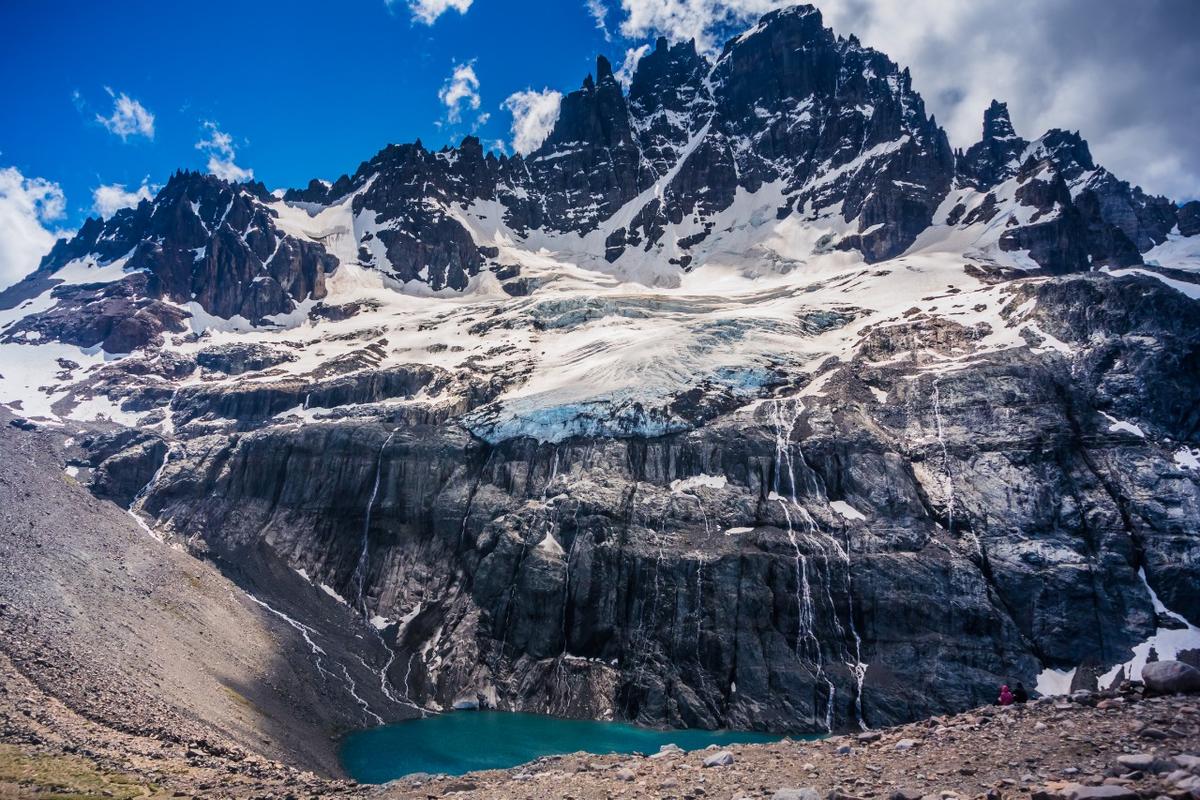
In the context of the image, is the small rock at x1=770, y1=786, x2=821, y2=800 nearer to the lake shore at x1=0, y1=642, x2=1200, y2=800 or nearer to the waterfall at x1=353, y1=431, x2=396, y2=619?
the lake shore at x1=0, y1=642, x2=1200, y2=800

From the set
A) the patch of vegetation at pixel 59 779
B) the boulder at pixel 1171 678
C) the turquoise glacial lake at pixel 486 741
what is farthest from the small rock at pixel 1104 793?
the turquoise glacial lake at pixel 486 741

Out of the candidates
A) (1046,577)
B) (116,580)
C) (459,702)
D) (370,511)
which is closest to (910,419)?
(1046,577)

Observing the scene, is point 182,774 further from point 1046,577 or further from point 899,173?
point 899,173

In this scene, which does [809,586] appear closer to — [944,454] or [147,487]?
[944,454]

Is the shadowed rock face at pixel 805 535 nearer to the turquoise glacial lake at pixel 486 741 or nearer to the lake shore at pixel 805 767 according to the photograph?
the turquoise glacial lake at pixel 486 741

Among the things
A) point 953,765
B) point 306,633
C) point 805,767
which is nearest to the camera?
point 953,765

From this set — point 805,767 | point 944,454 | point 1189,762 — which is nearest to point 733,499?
point 944,454
